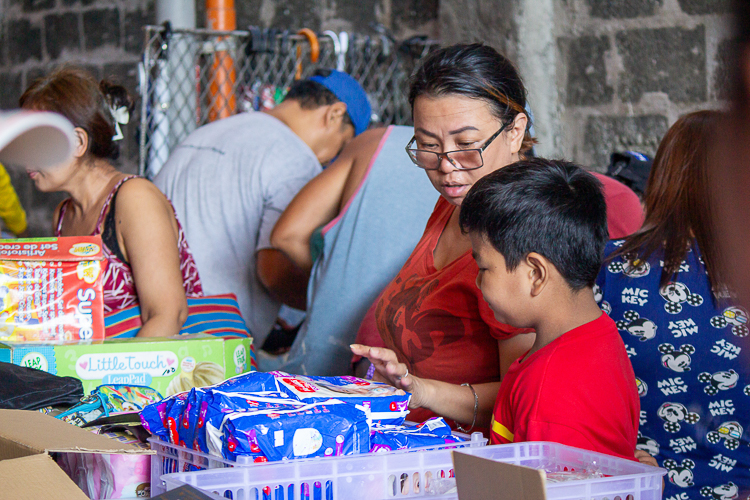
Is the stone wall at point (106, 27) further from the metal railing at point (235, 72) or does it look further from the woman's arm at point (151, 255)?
the woman's arm at point (151, 255)

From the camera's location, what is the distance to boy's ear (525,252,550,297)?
3.58ft

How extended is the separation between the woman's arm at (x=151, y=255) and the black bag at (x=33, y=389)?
1.61ft

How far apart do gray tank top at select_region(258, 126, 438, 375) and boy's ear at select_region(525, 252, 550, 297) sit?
2.49 feet

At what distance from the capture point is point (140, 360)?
1.53 metres

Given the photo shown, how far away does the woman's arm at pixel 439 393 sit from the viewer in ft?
3.63

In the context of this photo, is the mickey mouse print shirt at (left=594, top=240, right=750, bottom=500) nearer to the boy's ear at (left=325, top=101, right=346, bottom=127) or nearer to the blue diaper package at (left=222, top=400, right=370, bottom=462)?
the blue diaper package at (left=222, top=400, right=370, bottom=462)

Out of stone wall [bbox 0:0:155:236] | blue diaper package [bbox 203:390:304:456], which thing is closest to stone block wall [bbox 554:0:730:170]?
blue diaper package [bbox 203:390:304:456]

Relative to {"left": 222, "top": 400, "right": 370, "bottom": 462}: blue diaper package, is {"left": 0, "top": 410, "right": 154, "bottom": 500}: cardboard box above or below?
below

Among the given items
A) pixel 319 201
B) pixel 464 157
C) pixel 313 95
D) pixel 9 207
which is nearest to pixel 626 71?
pixel 313 95

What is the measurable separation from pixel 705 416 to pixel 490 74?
0.77 meters

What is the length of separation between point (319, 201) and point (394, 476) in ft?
4.07

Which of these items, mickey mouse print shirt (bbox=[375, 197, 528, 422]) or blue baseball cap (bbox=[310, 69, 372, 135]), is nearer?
mickey mouse print shirt (bbox=[375, 197, 528, 422])

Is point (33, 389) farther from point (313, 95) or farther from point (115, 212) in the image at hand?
point (313, 95)

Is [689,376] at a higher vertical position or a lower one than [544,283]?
lower
